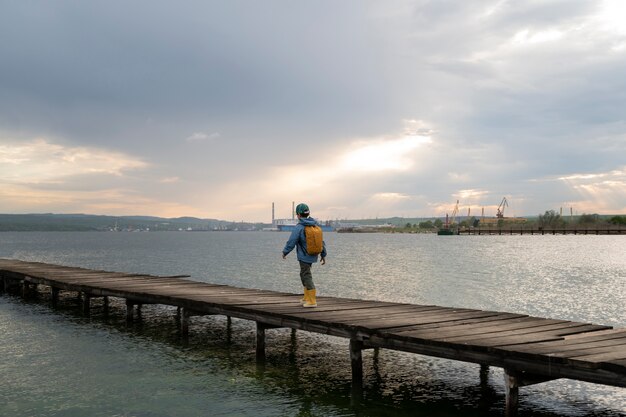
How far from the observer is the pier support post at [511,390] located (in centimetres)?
983

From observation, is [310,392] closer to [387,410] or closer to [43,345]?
[387,410]

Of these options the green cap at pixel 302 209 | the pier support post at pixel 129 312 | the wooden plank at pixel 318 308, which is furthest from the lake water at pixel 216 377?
the green cap at pixel 302 209

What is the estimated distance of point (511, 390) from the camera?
9.95m

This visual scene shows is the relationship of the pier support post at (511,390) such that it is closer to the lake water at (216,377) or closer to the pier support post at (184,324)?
the lake water at (216,377)

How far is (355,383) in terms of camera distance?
41.7 feet

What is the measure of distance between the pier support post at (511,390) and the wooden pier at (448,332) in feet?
0.06

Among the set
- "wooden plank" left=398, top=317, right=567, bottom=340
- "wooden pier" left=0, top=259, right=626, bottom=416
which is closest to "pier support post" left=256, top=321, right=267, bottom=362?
"wooden pier" left=0, top=259, right=626, bottom=416

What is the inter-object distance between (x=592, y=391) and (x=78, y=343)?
49.5 ft

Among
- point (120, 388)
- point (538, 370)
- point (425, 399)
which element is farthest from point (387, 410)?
point (120, 388)

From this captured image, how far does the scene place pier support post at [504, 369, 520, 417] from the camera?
983 cm

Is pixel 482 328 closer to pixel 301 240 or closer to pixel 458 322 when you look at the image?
pixel 458 322

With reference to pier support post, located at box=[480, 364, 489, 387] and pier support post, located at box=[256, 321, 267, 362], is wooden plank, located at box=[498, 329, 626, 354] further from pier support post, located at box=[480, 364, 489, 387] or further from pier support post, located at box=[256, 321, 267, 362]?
pier support post, located at box=[256, 321, 267, 362]

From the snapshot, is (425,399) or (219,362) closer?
(425,399)

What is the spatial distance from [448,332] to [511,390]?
1.86 meters
